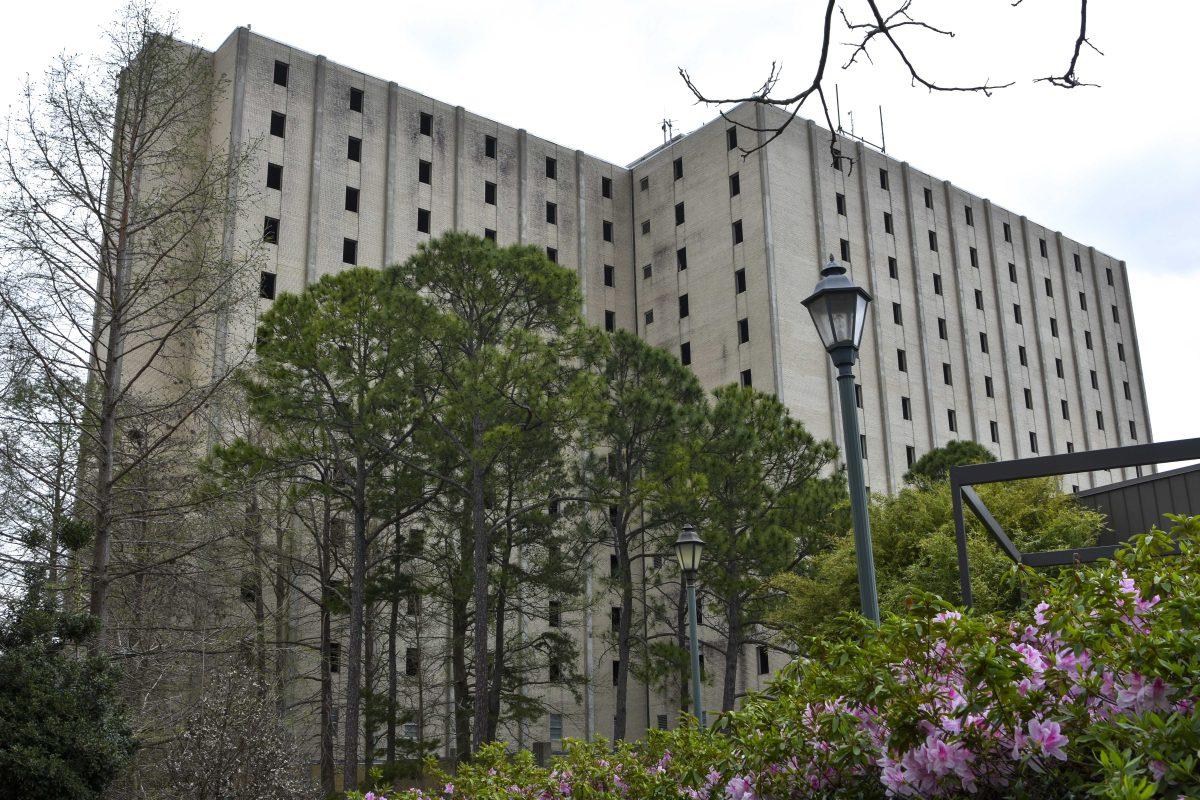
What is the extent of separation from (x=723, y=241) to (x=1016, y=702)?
43.8 m

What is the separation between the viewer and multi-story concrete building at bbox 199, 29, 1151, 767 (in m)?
41.2

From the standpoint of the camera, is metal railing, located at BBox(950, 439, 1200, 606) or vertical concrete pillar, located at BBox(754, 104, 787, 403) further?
vertical concrete pillar, located at BBox(754, 104, 787, 403)

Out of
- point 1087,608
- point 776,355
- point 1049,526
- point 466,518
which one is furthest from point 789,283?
point 1087,608

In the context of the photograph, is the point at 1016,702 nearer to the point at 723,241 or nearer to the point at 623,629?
the point at 623,629

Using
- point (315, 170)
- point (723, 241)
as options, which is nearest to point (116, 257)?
point (315, 170)

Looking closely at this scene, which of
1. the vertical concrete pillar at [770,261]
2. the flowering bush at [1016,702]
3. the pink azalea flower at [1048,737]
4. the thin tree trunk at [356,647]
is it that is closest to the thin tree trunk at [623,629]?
the thin tree trunk at [356,647]

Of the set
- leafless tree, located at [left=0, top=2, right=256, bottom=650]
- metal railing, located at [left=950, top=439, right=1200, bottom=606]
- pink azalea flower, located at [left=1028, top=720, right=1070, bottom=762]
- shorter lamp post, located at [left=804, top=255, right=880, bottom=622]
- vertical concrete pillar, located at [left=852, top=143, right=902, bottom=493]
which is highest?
vertical concrete pillar, located at [left=852, top=143, right=902, bottom=493]

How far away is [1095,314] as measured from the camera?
5869 cm

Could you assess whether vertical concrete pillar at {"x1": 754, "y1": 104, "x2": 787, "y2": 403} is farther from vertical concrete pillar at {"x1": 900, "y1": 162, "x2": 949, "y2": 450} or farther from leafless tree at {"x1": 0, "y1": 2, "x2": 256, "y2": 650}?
leafless tree at {"x1": 0, "y1": 2, "x2": 256, "y2": 650}

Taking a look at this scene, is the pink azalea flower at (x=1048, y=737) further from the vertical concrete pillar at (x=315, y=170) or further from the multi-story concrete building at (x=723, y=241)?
the vertical concrete pillar at (x=315, y=170)

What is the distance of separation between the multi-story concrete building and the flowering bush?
35.6m

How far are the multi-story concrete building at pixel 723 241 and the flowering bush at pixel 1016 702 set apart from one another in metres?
35.6

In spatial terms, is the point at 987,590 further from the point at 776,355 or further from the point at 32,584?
the point at 776,355

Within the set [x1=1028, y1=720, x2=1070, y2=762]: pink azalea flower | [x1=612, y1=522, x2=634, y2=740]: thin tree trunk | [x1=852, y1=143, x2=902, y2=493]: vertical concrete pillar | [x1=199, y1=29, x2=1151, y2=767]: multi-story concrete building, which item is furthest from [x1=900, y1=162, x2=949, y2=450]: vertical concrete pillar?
[x1=1028, y1=720, x2=1070, y2=762]: pink azalea flower
